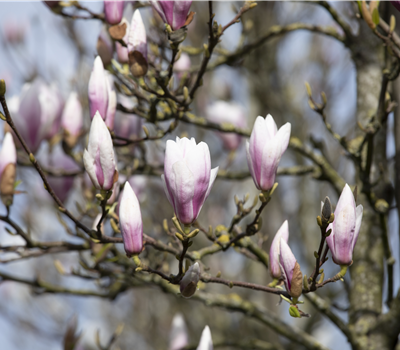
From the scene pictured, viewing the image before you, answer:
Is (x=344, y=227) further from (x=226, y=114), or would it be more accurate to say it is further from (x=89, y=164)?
(x=226, y=114)

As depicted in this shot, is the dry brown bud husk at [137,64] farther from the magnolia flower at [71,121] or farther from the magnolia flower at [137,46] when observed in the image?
the magnolia flower at [71,121]

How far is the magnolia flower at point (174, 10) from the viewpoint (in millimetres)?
1254

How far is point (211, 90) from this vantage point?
505 cm

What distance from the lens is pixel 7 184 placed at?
57.0 inches

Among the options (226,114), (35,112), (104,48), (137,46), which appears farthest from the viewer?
(226,114)

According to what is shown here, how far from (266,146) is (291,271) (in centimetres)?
31

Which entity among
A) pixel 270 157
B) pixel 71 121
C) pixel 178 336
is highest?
pixel 71 121

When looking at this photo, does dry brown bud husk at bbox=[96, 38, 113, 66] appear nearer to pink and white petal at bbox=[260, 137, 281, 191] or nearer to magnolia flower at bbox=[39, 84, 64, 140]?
magnolia flower at bbox=[39, 84, 64, 140]

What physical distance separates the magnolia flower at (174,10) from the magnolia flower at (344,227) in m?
0.66

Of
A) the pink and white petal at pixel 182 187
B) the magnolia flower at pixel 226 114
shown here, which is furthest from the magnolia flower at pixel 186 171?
the magnolia flower at pixel 226 114

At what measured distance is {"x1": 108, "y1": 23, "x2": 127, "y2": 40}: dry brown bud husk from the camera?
144 centimetres

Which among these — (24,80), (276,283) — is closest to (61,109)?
(276,283)

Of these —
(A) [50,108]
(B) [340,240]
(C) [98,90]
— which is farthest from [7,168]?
(B) [340,240]

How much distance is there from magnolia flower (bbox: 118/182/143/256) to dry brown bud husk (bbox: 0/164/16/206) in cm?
54
